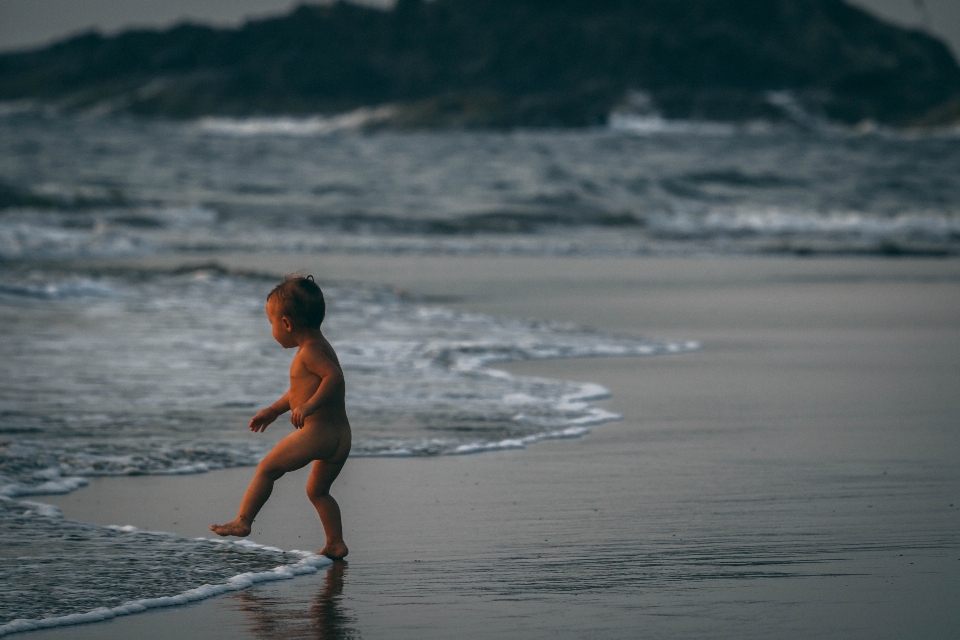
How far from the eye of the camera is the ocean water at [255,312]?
418 cm

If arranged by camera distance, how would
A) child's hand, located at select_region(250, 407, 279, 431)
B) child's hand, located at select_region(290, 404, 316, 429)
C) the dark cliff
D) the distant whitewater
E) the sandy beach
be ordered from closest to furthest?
the sandy beach < child's hand, located at select_region(290, 404, 316, 429) < child's hand, located at select_region(250, 407, 279, 431) < the distant whitewater < the dark cliff

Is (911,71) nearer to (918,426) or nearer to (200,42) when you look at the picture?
(200,42)

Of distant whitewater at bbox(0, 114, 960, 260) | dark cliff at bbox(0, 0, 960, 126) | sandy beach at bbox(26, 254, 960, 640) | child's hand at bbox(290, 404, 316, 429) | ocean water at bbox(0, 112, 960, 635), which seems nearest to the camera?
sandy beach at bbox(26, 254, 960, 640)

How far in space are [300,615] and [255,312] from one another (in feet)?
25.0

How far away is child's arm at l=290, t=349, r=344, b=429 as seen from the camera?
3895mm

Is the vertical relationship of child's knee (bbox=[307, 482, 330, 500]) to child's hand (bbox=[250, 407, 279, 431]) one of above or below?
below

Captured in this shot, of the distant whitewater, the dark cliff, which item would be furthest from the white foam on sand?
the dark cliff

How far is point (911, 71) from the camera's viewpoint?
13800 cm

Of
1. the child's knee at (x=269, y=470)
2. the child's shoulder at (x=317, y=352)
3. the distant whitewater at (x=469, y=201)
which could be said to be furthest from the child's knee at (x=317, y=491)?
the distant whitewater at (x=469, y=201)

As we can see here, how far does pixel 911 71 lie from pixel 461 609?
145774mm

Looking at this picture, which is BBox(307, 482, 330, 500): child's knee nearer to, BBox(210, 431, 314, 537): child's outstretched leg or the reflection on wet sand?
BBox(210, 431, 314, 537): child's outstretched leg

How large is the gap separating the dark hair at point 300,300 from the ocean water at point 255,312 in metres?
0.75

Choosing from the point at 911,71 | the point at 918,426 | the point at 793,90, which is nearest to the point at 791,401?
the point at 918,426

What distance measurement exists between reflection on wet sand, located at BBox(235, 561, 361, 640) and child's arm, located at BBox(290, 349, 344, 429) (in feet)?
1.82
